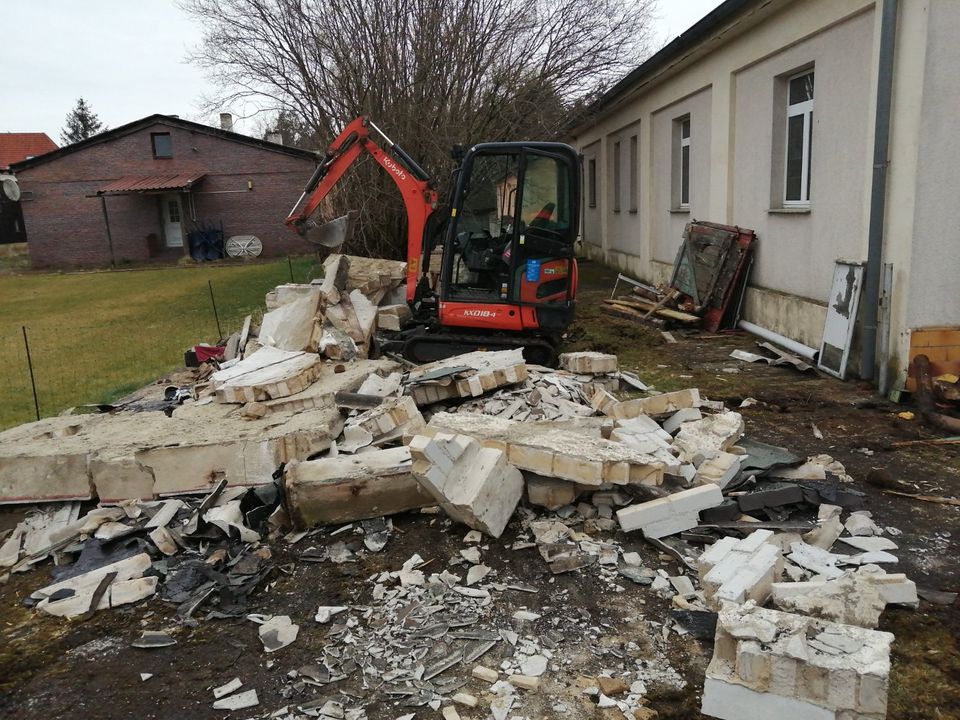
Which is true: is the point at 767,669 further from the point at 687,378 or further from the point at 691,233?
the point at 691,233

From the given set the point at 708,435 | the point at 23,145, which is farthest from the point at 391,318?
the point at 23,145

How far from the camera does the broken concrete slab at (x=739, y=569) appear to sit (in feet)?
11.6

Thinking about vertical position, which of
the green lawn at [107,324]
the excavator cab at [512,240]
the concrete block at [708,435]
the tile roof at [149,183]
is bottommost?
the green lawn at [107,324]

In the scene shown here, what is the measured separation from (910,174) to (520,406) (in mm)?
4351

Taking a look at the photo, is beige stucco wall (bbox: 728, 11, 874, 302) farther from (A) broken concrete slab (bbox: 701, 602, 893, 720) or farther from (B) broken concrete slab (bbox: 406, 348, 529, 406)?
(A) broken concrete slab (bbox: 701, 602, 893, 720)

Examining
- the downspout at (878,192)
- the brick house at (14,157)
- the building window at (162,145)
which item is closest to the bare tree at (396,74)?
the downspout at (878,192)

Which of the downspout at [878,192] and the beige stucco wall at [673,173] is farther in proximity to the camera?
the beige stucco wall at [673,173]

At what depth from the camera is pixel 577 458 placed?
449 cm

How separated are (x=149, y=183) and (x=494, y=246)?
84.8ft

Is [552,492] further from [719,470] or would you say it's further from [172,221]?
[172,221]

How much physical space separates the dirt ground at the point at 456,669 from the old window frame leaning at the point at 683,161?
9.52m

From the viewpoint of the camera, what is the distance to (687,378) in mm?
8352

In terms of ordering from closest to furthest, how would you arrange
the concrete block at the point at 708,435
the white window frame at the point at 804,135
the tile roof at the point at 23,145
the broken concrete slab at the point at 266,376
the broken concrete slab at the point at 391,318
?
1. the concrete block at the point at 708,435
2. the broken concrete slab at the point at 266,376
3. the white window frame at the point at 804,135
4. the broken concrete slab at the point at 391,318
5. the tile roof at the point at 23,145

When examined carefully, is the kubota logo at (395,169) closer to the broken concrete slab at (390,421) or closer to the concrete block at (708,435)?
the broken concrete slab at (390,421)
